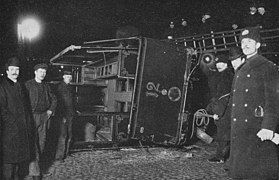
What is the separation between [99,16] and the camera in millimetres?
11320

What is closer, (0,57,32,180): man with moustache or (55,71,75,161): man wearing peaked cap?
(0,57,32,180): man with moustache

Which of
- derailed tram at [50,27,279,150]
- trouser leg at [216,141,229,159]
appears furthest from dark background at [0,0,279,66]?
trouser leg at [216,141,229,159]

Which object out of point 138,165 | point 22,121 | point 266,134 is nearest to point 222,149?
point 138,165

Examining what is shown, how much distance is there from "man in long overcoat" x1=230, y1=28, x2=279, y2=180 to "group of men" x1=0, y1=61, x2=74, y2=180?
3169 millimetres

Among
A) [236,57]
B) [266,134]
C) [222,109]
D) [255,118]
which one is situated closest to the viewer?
[266,134]

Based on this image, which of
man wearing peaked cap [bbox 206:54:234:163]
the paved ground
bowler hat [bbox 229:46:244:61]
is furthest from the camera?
man wearing peaked cap [bbox 206:54:234:163]

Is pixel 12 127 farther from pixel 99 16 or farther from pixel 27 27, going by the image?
pixel 99 16

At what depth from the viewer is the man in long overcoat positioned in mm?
2906

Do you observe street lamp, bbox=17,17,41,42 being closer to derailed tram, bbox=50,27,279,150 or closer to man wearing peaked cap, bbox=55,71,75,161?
derailed tram, bbox=50,27,279,150

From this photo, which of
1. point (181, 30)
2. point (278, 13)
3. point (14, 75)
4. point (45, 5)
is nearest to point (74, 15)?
point (45, 5)

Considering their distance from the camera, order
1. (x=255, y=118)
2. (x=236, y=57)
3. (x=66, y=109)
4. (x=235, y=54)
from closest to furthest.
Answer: (x=255, y=118), (x=236, y=57), (x=235, y=54), (x=66, y=109)

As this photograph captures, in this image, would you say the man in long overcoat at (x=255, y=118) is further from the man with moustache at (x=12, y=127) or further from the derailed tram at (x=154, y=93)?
the derailed tram at (x=154, y=93)

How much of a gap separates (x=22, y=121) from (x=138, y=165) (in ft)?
8.57

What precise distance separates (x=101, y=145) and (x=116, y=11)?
19.8ft
